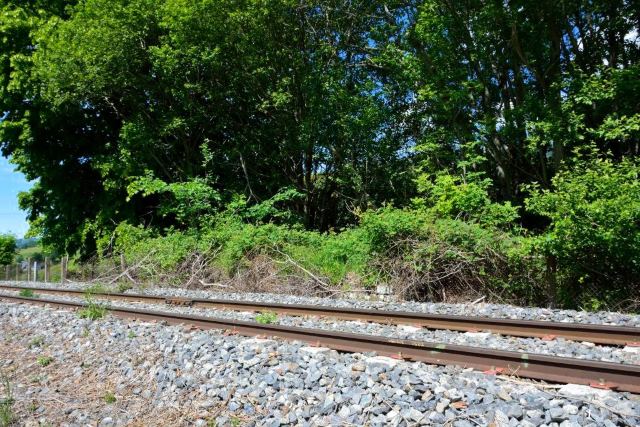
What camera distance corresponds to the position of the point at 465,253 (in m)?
11.4

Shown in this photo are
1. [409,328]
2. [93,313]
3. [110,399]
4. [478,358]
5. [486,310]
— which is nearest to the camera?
[478,358]

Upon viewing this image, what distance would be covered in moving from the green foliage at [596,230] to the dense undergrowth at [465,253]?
0.02 metres

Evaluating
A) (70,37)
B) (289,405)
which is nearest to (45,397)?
(289,405)

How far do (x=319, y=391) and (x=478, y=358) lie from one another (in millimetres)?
1707

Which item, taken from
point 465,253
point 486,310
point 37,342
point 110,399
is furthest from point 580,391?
point 37,342

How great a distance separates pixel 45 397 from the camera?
18.8ft

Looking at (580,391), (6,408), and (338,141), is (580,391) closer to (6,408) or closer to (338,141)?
(6,408)

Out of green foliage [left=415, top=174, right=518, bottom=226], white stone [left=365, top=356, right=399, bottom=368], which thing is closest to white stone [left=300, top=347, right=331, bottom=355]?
white stone [left=365, top=356, right=399, bottom=368]

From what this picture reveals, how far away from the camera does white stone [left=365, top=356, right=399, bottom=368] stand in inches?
205

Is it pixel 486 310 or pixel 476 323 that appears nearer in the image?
pixel 476 323

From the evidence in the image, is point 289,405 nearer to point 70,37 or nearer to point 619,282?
point 619,282

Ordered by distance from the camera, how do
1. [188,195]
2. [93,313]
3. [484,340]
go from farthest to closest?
1. [188,195]
2. [93,313]
3. [484,340]

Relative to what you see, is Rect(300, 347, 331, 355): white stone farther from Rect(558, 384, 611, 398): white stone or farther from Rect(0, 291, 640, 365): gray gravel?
Rect(558, 384, 611, 398): white stone

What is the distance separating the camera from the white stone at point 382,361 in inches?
205
